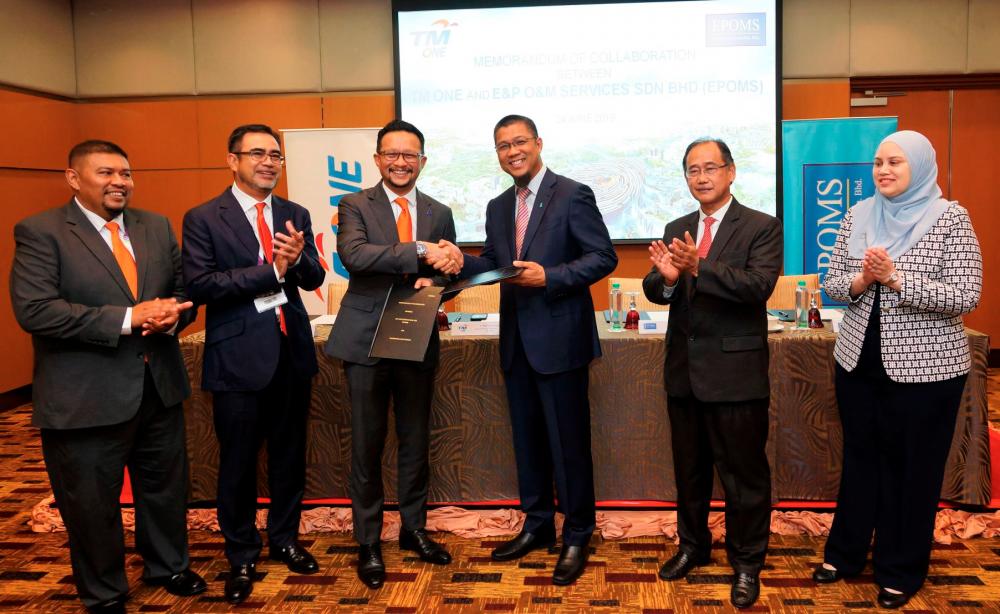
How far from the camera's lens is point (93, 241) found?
272 centimetres

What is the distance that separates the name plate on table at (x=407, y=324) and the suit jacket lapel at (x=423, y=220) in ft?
0.73

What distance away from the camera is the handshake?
9.55 ft

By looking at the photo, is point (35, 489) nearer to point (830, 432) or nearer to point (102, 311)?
point (102, 311)

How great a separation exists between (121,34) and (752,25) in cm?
554

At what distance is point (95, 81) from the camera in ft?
23.2

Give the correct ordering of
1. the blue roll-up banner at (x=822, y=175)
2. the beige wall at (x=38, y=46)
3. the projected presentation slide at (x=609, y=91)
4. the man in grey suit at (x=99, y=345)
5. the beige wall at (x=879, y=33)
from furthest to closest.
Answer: the beige wall at (x=879, y=33) < the projected presentation slide at (x=609, y=91) < the beige wall at (x=38, y=46) < the blue roll-up banner at (x=822, y=175) < the man in grey suit at (x=99, y=345)

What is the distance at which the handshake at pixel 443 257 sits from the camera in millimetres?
2910

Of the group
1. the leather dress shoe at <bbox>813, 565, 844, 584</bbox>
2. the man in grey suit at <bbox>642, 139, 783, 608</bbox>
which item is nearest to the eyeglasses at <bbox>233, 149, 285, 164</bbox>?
the man in grey suit at <bbox>642, 139, 783, 608</bbox>

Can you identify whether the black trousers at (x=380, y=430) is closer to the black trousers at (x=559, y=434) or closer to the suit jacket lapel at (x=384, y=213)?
the black trousers at (x=559, y=434)

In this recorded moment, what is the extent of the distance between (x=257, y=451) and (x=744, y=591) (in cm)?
191

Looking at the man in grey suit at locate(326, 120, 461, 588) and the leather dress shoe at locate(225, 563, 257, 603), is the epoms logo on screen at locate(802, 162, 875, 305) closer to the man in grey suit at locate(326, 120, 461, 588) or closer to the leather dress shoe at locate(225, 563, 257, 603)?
the man in grey suit at locate(326, 120, 461, 588)

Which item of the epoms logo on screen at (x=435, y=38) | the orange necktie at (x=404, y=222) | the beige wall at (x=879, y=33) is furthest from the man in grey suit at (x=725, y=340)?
the beige wall at (x=879, y=33)

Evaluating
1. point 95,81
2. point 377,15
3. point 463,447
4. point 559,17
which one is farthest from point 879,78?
point 95,81

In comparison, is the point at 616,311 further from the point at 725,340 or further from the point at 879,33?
the point at 879,33
